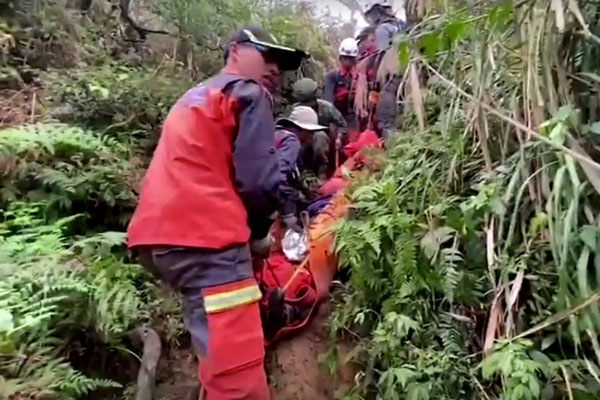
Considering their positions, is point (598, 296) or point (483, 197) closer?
point (598, 296)

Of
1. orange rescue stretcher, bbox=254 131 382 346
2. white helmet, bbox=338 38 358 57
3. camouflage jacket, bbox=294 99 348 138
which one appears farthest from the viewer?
white helmet, bbox=338 38 358 57

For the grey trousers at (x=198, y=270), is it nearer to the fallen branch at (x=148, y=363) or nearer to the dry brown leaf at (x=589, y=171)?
the fallen branch at (x=148, y=363)

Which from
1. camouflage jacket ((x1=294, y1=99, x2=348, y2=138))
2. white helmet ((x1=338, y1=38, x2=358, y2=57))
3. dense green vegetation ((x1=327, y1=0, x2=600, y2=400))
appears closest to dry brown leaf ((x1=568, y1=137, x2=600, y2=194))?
dense green vegetation ((x1=327, y1=0, x2=600, y2=400))

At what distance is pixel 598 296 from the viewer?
2387 mm

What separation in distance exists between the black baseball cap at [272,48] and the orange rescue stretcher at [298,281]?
118 centimetres

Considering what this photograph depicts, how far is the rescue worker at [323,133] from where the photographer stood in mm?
6172

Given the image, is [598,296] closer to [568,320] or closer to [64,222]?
[568,320]

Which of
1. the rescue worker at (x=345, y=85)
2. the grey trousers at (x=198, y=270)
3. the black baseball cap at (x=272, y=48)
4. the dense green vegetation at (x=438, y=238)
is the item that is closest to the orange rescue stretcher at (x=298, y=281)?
the dense green vegetation at (x=438, y=238)

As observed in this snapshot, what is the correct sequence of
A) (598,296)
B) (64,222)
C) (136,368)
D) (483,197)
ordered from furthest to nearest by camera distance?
(64,222) → (136,368) → (483,197) → (598,296)

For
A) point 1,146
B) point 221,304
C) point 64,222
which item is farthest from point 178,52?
point 221,304

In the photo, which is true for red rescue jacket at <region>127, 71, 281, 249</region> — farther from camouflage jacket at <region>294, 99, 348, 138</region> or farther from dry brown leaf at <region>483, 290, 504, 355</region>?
camouflage jacket at <region>294, 99, 348, 138</region>

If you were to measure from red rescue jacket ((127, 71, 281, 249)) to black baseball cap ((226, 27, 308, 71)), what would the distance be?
0.70 ft

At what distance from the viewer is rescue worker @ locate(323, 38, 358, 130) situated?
308 inches

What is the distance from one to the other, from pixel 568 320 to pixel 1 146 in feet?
11.5
